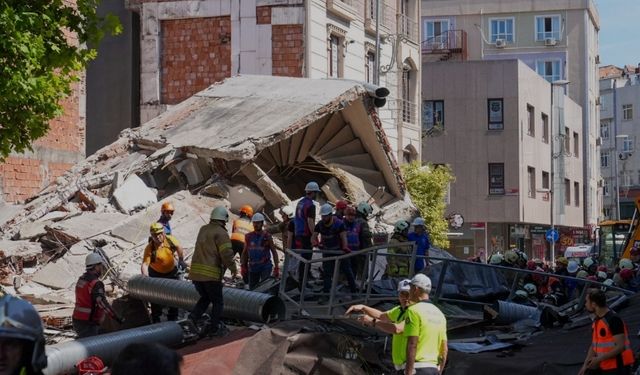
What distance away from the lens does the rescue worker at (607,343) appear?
9570 millimetres

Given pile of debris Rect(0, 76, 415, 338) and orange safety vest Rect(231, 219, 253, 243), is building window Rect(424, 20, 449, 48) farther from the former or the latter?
orange safety vest Rect(231, 219, 253, 243)

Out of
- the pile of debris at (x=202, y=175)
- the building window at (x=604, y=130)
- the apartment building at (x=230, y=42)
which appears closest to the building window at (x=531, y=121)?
the apartment building at (x=230, y=42)

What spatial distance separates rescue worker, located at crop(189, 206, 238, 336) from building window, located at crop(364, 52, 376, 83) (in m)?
22.0

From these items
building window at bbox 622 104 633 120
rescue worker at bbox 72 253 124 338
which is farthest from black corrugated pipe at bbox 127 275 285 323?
building window at bbox 622 104 633 120

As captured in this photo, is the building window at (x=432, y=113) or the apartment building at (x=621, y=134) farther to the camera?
the apartment building at (x=621, y=134)

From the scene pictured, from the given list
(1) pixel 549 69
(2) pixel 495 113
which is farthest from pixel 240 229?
(1) pixel 549 69

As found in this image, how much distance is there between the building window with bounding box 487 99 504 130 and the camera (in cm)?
4588

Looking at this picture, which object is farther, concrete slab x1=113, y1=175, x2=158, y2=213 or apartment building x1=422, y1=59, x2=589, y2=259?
apartment building x1=422, y1=59, x2=589, y2=259

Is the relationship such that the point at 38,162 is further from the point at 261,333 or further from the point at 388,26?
the point at 388,26

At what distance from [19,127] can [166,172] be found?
23.7 feet

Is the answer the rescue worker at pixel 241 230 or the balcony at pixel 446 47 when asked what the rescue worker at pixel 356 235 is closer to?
the rescue worker at pixel 241 230

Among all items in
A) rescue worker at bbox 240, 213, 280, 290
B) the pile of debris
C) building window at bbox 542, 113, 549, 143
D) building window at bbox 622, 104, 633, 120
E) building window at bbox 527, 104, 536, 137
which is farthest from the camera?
building window at bbox 622, 104, 633, 120

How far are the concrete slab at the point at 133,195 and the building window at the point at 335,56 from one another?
42.9 ft

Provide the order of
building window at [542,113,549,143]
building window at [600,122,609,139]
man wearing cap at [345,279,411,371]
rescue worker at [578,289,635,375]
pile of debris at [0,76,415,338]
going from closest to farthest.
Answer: man wearing cap at [345,279,411,371] → rescue worker at [578,289,635,375] → pile of debris at [0,76,415,338] → building window at [542,113,549,143] → building window at [600,122,609,139]
